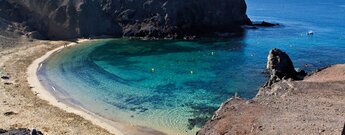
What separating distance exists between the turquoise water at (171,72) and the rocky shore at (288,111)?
659 centimetres

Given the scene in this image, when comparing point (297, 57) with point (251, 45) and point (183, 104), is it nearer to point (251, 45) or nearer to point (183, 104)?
point (251, 45)

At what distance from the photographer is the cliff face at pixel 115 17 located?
8831 cm

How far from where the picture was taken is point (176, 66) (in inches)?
2501

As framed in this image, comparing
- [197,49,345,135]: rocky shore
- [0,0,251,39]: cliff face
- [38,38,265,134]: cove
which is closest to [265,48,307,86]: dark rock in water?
[197,49,345,135]: rocky shore

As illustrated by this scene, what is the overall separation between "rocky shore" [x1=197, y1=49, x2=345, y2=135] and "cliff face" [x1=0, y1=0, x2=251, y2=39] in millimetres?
53175

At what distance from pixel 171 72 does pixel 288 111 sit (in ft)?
100

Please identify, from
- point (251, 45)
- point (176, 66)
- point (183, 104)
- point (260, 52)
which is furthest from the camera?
point (251, 45)

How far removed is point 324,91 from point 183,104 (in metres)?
15.2

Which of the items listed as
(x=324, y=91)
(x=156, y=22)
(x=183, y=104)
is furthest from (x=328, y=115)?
(x=156, y=22)

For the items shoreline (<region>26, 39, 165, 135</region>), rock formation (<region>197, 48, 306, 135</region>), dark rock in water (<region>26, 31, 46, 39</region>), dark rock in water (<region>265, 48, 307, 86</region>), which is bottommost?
shoreline (<region>26, 39, 165, 135</region>)

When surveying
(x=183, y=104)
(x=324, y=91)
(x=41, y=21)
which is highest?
(x=41, y=21)

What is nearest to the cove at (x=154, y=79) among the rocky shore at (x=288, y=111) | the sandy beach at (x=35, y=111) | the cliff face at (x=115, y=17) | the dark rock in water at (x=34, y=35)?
the sandy beach at (x=35, y=111)

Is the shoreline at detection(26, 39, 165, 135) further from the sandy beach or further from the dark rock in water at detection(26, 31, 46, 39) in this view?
the dark rock in water at detection(26, 31, 46, 39)

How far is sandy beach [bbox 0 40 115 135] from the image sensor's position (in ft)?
121
